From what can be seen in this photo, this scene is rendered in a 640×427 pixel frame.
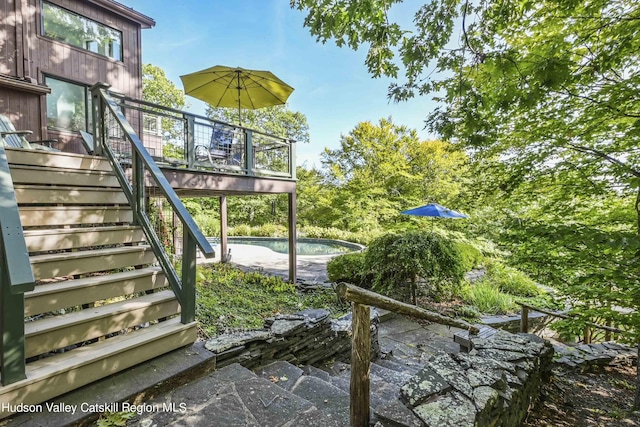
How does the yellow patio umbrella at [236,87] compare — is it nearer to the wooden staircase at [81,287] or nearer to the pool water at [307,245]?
the wooden staircase at [81,287]

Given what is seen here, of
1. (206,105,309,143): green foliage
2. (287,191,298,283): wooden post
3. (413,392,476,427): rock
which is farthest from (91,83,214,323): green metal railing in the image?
(206,105,309,143): green foliage

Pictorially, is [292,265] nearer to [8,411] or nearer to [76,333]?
[76,333]

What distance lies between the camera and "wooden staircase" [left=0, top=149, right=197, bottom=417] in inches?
69.3

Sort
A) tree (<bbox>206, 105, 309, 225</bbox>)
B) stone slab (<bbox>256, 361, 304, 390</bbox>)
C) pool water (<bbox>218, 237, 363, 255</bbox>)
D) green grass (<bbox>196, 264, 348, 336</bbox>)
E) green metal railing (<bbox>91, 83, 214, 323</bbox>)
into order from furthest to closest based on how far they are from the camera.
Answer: tree (<bbox>206, 105, 309, 225</bbox>) → pool water (<bbox>218, 237, 363, 255</bbox>) → green grass (<bbox>196, 264, 348, 336</bbox>) → stone slab (<bbox>256, 361, 304, 390</bbox>) → green metal railing (<bbox>91, 83, 214, 323</bbox>)

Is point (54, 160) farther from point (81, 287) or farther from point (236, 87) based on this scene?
point (236, 87)


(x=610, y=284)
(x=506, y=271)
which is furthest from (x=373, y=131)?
(x=610, y=284)

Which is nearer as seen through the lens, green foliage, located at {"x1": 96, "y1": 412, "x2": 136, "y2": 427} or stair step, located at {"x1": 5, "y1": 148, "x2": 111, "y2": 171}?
green foliage, located at {"x1": 96, "y1": 412, "x2": 136, "y2": 427}

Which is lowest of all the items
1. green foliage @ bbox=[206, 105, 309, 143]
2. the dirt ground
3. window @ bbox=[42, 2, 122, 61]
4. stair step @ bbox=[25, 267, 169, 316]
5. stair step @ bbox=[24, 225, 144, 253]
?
the dirt ground

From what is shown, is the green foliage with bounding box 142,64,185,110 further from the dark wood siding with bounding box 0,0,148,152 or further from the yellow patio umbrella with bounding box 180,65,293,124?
the yellow patio umbrella with bounding box 180,65,293,124

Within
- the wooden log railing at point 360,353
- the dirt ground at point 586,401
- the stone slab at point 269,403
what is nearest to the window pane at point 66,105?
the stone slab at point 269,403

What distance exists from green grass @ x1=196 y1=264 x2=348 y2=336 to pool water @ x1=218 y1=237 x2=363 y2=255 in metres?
5.18

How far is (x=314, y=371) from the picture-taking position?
296 cm

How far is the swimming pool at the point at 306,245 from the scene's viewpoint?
1225 cm

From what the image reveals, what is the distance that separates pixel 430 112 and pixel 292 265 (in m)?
4.32
